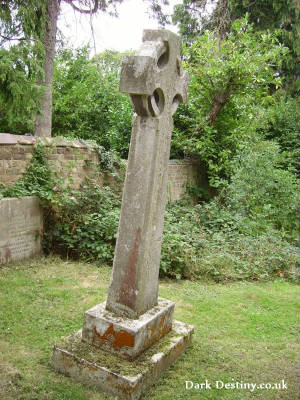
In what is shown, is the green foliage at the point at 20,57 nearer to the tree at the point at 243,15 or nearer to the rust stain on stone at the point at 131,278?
the rust stain on stone at the point at 131,278

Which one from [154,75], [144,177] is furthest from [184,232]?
[154,75]

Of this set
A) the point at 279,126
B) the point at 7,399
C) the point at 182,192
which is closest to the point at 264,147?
the point at 182,192

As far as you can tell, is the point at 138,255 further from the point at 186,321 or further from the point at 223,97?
the point at 223,97

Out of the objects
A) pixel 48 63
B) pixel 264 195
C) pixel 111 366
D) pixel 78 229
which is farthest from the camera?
pixel 48 63

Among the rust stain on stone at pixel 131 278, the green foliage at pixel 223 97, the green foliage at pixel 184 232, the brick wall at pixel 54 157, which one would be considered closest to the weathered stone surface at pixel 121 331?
the rust stain on stone at pixel 131 278

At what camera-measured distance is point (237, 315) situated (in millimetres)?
4445

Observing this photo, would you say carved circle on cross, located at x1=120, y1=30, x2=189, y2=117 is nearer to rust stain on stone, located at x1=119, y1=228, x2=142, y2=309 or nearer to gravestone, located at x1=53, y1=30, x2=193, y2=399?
gravestone, located at x1=53, y1=30, x2=193, y2=399

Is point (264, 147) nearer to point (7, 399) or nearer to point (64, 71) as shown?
point (64, 71)

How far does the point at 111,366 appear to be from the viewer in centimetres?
275

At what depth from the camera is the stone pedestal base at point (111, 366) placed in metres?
2.65

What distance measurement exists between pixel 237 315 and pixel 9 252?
3.39m

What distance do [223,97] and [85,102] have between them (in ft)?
15.3

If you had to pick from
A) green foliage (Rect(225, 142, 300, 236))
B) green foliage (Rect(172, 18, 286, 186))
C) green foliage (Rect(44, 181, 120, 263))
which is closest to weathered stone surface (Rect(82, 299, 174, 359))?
green foliage (Rect(44, 181, 120, 263))

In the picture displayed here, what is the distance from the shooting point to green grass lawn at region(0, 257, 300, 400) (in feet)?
9.31
